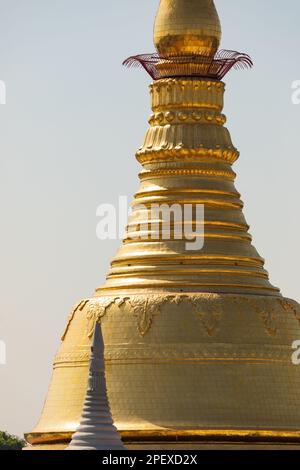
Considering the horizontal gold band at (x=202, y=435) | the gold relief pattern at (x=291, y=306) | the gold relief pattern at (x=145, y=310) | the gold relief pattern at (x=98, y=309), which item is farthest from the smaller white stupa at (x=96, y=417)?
the gold relief pattern at (x=291, y=306)

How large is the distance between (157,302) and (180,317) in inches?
30.8

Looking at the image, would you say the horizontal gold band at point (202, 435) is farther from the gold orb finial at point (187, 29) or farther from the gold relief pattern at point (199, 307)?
the gold orb finial at point (187, 29)

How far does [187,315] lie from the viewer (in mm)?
77250

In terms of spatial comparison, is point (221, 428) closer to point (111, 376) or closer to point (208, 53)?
point (111, 376)

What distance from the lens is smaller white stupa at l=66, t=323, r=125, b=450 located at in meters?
71.6

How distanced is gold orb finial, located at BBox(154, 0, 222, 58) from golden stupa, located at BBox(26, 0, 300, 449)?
29mm

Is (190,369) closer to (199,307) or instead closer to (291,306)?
(199,307)

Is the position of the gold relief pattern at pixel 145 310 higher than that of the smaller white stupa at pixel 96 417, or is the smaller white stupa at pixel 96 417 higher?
the gold relief pattern at pixel 145 310

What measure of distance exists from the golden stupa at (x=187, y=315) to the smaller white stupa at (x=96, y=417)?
339 cm

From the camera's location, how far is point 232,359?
76.9 meters

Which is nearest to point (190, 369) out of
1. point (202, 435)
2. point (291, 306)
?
point (202, 435)

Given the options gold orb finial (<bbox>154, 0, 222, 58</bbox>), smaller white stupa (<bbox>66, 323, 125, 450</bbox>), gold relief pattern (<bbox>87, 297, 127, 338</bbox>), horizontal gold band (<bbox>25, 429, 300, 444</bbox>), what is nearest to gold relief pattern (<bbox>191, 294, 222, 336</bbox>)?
gold relief pattern (<bbox>87, 297, 127, 338</bbox>)

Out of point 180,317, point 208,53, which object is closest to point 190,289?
point 180,317

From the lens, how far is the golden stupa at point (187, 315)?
250 feet
